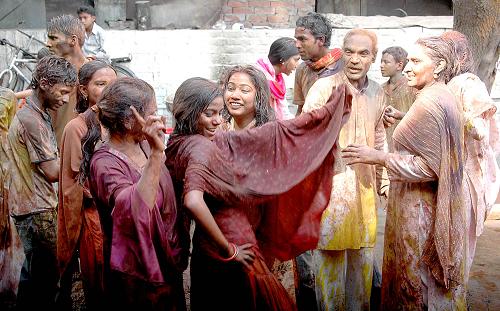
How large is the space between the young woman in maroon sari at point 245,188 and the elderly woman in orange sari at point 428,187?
1.73 ft

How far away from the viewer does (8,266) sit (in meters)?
5.00

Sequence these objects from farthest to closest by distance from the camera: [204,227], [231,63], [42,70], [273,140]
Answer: [231,63] → [42,70] → [273,140] → [204,227]

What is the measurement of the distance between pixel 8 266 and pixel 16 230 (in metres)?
0.25

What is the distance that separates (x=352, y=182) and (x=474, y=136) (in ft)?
2.68

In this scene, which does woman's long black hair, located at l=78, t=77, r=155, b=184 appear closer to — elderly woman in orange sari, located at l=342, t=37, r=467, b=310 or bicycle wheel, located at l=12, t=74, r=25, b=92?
elderly woman in orange sari, located at l=342, t=37, r=467, b=310

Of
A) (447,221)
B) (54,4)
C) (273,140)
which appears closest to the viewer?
(273,140)

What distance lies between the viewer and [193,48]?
991 centimetres

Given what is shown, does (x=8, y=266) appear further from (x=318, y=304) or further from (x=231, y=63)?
(x=231, y=63)

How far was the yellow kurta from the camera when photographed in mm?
4938

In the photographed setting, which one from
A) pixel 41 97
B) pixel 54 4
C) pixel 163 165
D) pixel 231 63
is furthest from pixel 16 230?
pixel 54 4

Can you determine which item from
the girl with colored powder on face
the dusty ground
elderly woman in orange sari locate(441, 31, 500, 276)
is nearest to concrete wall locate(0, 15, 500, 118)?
the dusty ground

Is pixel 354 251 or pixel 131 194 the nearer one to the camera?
pixel 131 194

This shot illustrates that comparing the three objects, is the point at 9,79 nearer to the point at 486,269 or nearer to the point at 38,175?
the point at 38,175

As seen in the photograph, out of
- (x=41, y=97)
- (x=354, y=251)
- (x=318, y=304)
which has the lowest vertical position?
(x=318, y=304)
